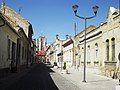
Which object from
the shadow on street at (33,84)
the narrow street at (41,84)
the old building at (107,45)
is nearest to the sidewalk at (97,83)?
the narrow street at (41,84)

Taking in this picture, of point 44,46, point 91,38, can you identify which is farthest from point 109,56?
point 44,46

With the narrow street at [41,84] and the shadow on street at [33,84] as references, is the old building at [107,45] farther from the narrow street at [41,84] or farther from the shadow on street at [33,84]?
the shadow on street at [33,84]

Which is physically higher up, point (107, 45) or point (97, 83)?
point (107, 45)

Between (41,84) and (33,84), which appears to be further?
(41,84)

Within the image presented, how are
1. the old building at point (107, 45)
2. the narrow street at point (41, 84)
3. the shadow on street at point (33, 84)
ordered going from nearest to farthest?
the shadow on street at point (33, 84) → the narrow street at point (41, 84) → the old building at point (107, 45)

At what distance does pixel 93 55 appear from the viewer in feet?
117

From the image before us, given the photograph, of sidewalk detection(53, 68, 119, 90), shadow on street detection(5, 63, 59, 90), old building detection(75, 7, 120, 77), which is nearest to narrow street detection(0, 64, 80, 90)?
shadow on street detection(5, 63, 59, 90)

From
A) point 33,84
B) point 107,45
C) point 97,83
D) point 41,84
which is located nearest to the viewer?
point 33,84

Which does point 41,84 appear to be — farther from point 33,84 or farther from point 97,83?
point 97,83

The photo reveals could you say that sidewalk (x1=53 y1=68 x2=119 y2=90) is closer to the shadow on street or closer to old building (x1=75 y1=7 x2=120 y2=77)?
old building (x1=75 y1=7 x2=120 y2=77)

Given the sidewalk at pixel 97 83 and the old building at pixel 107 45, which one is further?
the old building at pixel 107 45

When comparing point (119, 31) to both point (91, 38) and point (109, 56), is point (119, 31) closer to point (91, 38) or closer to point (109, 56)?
point (109, 56)

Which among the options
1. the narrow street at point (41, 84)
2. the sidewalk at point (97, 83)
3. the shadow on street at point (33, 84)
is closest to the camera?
the shadow on street at point (33, 84)

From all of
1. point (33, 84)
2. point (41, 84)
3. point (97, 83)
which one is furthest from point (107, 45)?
point (33, 84)
